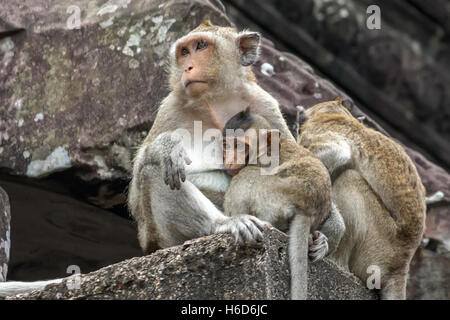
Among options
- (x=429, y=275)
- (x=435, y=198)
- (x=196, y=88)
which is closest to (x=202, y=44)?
(x=196, y=88)

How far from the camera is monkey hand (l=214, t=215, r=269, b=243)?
5.47 meters

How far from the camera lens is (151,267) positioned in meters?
5.63

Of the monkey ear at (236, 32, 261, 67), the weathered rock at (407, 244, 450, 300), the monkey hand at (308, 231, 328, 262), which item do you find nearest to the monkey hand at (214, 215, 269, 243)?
the monkey hand at (308, 231, 328, 262)

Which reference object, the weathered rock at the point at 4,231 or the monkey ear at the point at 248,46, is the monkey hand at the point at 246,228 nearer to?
the monkey ear at the point at 248,46

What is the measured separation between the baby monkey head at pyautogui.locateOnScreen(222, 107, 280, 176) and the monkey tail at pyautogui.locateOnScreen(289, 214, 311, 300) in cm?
56

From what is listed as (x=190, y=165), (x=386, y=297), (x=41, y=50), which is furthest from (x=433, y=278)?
(x=41, y=50)

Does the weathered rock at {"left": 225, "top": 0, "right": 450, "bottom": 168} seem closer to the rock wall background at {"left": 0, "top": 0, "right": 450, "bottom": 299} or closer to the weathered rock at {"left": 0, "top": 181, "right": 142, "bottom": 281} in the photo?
the rock wall background at {"left": 0, "top": 0, "right": 450, "bottom": 299}

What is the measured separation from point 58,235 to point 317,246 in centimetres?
347

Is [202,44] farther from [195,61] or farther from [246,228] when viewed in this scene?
[246,228]

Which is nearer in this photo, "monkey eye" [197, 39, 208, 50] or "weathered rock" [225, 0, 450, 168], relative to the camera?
"monkey eye" [197, 39, 208, 50]

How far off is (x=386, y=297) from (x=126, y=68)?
10.2ft

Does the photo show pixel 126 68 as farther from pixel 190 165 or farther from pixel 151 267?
pixel 151 267

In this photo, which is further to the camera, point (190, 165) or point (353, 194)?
point (353, 194)

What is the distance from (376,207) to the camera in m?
7.29
